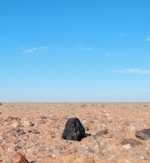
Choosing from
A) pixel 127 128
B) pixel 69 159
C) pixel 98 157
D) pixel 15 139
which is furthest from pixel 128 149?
pixel 15 139

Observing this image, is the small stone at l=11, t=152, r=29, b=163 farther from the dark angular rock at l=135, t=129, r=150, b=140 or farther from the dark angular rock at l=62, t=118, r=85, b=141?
the dark angular rock at l=135, t=129, r=150, b=140

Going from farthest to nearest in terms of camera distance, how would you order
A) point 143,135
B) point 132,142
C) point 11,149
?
point 143,135 → point 132,142 → point 11,149

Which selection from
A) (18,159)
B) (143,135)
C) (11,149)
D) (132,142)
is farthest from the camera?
(143,135)

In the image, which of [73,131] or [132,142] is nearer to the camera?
[132,142]

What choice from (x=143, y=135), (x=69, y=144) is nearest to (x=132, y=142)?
(x=143, y=135)

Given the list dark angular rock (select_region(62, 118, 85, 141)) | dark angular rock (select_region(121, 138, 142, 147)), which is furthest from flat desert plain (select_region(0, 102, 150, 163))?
dark angular rock (select_region(62, 118, 85, 141))

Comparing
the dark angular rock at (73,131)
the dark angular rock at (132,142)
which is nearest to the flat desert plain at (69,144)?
the dark angular rock at (132,142)

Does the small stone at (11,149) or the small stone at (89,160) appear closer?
the small stone at (89,160)

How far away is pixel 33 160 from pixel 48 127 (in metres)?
2.46

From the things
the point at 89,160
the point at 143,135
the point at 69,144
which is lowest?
the point at 89,160

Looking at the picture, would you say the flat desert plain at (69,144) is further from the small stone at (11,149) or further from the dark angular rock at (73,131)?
the dark angular rock at (73,131)

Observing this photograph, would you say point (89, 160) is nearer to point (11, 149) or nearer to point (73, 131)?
point (73, 131)

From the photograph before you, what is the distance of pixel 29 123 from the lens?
8914 millimetres

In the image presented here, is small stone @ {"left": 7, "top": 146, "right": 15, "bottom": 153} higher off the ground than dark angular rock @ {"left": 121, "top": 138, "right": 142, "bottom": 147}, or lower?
lower
